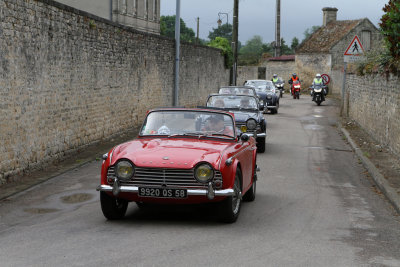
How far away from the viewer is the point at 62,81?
14.6 metres

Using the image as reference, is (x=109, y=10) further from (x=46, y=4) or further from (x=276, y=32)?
(x=276, y=32)

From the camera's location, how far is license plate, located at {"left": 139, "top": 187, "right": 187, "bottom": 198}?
24.6 feet

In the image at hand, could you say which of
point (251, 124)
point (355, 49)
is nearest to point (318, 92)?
point (355, 49)

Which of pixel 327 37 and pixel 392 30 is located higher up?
pixel 327 37

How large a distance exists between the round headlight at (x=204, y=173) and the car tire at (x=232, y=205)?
38 centimetres

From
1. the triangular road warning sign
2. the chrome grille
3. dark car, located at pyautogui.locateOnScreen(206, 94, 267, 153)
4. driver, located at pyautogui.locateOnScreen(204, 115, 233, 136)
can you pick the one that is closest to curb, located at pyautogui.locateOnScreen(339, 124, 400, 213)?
dark car, located at pyautogui.locateOnScreen(206, 94, 267, 153)

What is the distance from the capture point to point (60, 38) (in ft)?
47.3

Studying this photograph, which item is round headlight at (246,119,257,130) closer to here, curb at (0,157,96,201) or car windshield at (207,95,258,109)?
car windshield at (207,95,258,109)

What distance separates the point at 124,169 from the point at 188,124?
163 cm

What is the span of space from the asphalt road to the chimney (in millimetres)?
56946

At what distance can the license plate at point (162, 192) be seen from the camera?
24.6 feet

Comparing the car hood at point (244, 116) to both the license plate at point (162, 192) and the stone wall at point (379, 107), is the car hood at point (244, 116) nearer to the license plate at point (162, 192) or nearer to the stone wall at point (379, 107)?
the stone wall at point (379, 107)

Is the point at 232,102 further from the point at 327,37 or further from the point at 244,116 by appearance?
the point at 327,37

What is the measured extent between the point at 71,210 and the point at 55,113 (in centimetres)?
551
